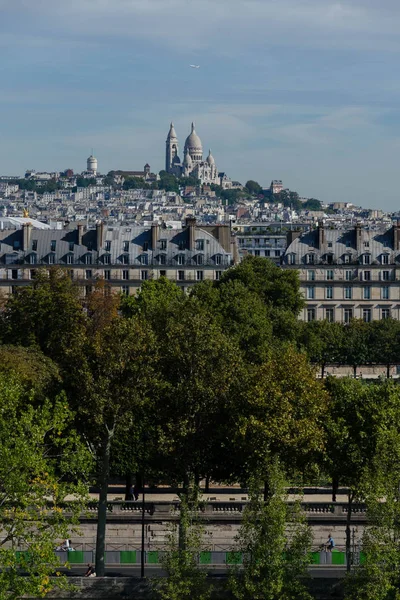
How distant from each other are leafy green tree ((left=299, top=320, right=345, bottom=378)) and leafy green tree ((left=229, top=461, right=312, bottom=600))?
122ft

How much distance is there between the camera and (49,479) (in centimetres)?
3275

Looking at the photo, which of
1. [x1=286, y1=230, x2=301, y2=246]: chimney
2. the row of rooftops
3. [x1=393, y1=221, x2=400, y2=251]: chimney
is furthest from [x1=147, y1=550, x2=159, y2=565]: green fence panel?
[x1=286, y1=230, x2=301, y2=246]: chimney

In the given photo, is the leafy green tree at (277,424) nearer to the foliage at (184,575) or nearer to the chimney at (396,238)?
the foliage at (184,575)

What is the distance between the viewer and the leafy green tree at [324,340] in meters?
71.8

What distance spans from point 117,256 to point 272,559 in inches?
2176

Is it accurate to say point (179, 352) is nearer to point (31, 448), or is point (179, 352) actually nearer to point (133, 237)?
point (31, 448)

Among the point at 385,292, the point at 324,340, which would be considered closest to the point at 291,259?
the point at 385,292

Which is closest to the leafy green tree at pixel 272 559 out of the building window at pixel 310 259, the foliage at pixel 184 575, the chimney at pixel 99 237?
the foliage at pixel 184 575

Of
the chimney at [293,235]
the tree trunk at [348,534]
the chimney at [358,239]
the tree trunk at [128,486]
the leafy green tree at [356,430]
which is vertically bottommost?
the tree trunk at [348,534]

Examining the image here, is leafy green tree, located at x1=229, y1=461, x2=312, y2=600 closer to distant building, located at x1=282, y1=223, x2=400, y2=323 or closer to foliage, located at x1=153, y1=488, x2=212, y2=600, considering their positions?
foliage, located at x1=153, y1=488, x2=212, y2=600

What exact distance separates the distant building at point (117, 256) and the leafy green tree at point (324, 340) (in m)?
12.0

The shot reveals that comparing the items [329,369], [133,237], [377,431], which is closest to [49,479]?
[377,431]

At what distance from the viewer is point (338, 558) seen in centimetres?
3869

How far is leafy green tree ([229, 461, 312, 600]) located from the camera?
33.2m
